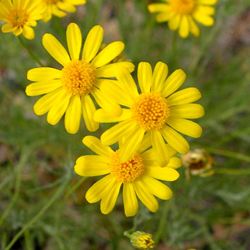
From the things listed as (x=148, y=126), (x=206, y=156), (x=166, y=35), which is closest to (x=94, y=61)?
(x=148, y=126)

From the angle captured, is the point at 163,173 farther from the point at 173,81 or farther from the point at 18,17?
the point at 18,17

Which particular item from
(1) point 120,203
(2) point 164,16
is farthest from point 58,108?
(1) point 120,203

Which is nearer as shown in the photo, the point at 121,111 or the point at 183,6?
the point at 121,111

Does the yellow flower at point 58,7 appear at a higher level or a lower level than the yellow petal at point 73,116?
higher

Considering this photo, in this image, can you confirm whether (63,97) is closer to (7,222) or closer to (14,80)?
(7,222)

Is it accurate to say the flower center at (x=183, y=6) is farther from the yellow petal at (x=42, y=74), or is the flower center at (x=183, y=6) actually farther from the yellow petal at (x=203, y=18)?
the yellow petal at (x=42, y=74)

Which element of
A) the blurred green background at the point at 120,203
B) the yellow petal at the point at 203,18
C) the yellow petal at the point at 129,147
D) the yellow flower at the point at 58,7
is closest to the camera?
the yellow petal at the point at 129,147

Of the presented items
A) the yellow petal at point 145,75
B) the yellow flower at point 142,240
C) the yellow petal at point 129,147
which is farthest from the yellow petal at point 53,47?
the yellow flower at point 142,240
